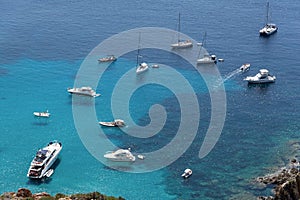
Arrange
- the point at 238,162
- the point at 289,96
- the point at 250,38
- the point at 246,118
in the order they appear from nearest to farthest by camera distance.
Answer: the point at 238,162, the point at 246,118, the point at 289,96, the point at 250,38

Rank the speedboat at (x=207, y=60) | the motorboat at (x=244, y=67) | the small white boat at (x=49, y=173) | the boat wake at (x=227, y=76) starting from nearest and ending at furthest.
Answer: the small white boat at (x=49, y=173) < the boat wake at (x=227, y=76) < the motorboat at (x=244, y=67) < the speedboat at (x=207, y=60)

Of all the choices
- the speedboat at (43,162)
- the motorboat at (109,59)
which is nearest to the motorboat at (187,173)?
the speedboat at (43,162)

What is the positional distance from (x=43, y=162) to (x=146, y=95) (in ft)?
83.8

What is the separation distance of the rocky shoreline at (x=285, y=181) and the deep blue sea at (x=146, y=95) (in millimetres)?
1291

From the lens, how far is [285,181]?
5506 centimetres

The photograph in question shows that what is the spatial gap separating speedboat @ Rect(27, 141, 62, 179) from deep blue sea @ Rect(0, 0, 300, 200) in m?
0.91

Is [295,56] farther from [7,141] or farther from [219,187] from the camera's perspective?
[7,141]

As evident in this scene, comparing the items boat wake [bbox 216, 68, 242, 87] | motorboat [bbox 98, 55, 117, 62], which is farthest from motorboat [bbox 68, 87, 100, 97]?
boat wake [bbox 216, 68, 242, 87]

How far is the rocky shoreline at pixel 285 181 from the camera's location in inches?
1964

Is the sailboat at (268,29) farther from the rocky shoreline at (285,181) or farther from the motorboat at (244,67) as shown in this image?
the rocky shoreline at (285,181)

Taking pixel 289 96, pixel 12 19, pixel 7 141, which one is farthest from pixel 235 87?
pixel 12 19

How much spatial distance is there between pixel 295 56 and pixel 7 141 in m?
59.3

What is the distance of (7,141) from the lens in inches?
2520

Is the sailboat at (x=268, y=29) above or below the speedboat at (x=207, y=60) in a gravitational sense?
above
